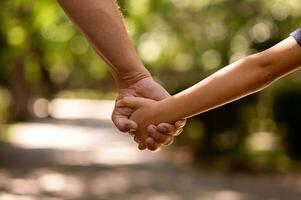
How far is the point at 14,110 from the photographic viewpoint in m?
25.4

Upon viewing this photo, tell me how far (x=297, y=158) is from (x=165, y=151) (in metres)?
4.11

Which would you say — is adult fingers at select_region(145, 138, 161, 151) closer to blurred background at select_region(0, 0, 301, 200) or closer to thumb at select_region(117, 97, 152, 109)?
thumb at select_region(117, 97, 152, 109)

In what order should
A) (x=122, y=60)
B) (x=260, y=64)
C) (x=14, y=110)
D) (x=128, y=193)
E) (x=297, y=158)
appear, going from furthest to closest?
(x=14, y=110) → (x=297, y=158) → (x=128, y=193) → (x=122, y=60) → (x=260, y=64)

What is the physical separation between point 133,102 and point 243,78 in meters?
0.49

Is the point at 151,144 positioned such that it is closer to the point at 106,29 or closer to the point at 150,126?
the point at 150,126

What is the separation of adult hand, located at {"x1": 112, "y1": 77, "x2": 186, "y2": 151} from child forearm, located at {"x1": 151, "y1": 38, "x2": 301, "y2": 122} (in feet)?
0.39

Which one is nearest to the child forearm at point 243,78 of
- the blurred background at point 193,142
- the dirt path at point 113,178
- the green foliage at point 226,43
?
the blurred background at point 193,142

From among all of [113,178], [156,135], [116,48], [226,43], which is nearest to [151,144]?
[156,135]

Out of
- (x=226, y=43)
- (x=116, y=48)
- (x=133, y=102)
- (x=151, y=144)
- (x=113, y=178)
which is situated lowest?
(x=151, y=144)

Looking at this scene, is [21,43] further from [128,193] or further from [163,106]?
[163,106]

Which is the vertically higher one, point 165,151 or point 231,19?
point 231,19

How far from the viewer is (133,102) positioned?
8.73 ft

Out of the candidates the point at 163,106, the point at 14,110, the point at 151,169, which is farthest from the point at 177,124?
the point at 14,110

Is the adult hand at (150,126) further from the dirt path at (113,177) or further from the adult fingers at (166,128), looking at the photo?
the dirt path at (113,177)
